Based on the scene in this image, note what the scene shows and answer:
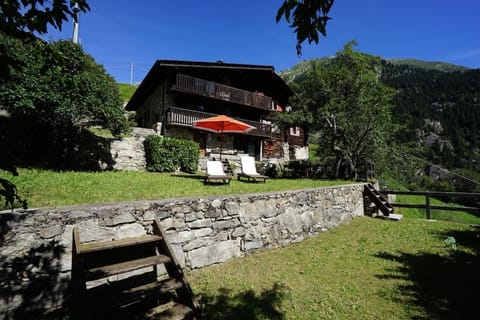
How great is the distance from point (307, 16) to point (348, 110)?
1272 centimetres

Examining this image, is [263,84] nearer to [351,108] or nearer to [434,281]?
[351,108]

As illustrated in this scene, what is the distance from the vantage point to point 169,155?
1157cm

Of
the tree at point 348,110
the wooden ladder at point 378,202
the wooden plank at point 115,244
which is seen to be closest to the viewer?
the wooden plank at point 115,244

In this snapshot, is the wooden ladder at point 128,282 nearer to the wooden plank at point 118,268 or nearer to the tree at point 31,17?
the wooden plank at point 118,268

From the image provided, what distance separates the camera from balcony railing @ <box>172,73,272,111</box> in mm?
15591

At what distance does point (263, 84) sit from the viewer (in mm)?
21953

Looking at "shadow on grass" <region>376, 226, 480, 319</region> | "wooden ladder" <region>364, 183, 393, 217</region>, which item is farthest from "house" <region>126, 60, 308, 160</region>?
"shadow on grass" <region>376, 226, 480, 319</region>

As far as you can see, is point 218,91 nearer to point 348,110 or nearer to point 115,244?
point 348,110

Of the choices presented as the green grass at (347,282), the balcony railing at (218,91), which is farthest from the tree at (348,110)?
the green grass at (347,282)

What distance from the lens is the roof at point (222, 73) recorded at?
51.1 feet

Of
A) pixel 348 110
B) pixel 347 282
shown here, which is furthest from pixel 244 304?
pixel 348 110

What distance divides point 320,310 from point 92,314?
2.62 m

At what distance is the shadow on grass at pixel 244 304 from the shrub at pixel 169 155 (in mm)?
8751

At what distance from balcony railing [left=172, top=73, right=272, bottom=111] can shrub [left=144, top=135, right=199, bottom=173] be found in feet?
16.2
